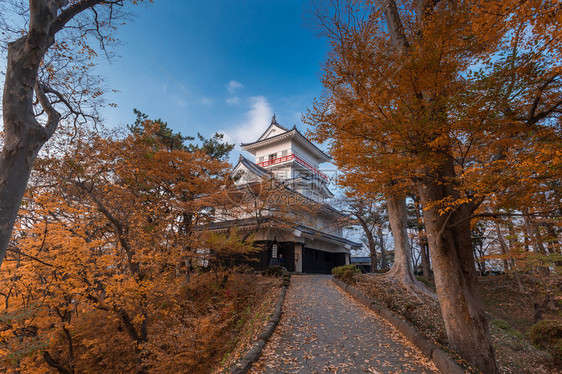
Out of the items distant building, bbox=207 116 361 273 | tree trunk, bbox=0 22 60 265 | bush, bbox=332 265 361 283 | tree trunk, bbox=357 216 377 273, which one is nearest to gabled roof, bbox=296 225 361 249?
distant building, bbox=207 116 361 273

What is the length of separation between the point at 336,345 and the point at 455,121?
5015 mm

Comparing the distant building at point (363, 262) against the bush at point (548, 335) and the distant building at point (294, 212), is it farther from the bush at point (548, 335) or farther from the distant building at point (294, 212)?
the bush at point (548, 335)

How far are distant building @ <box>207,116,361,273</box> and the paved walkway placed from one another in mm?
7787

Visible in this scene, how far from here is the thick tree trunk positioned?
4.76 metres

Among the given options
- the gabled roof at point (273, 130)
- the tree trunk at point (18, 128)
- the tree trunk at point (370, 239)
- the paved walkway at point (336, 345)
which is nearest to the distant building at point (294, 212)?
the gabled roof at point (273, 130)

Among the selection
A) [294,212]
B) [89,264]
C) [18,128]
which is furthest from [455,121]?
[294,212]

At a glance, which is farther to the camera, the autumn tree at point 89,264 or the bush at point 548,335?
the bush at point 548,335

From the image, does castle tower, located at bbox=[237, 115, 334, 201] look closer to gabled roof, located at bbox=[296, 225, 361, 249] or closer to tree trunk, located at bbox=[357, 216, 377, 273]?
gabled roof, located at bbox=[296, 225, 361, 249]

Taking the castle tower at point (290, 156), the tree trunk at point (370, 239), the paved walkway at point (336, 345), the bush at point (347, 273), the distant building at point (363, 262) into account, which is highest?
the castle tower at point (290, 156)

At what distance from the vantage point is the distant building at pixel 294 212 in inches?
686

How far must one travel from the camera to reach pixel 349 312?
8.16m

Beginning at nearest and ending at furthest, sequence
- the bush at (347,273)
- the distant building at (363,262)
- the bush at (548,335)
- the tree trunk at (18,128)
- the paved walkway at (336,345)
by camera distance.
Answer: the tree trunk at (18,128)
the paved walkway at (336,345)
the bush at (548,335)
the bush at (347,273)
the distant building at (363,262)

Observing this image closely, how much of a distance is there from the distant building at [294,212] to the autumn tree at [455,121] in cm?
993

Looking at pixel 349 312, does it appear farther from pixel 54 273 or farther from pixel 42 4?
pixel 42 4
